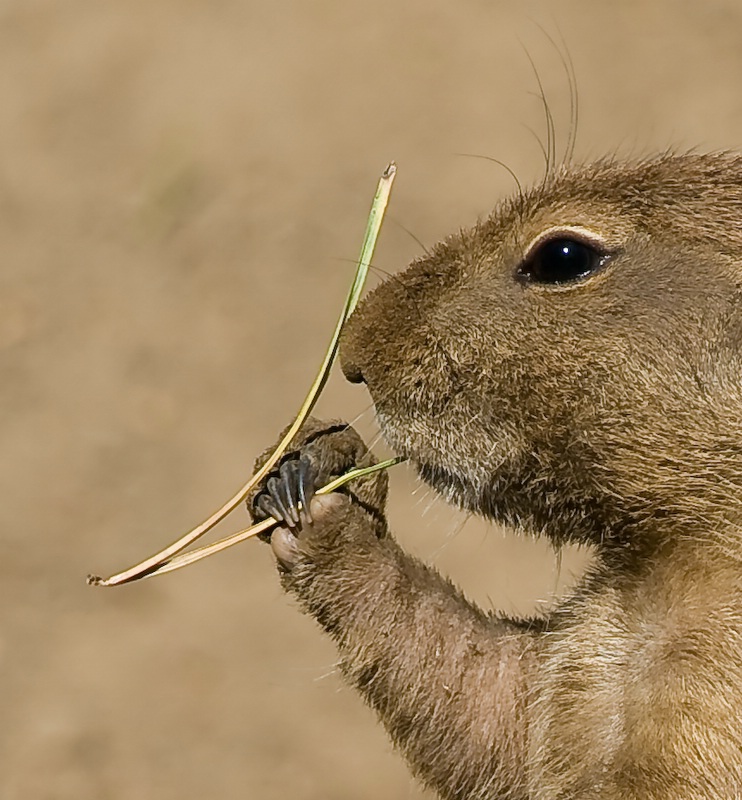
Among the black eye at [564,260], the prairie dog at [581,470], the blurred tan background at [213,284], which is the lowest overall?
the prairie dog at [581,470]

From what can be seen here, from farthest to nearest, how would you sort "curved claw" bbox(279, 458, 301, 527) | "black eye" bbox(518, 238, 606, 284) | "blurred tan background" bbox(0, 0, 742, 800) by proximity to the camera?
1. "blurred tan background" bbox(0, 0, 742, 800)
2. "curved claw" bbox(279, 458, 301, 527)
3. "black eye" bbox(518, 238, 606, 284)

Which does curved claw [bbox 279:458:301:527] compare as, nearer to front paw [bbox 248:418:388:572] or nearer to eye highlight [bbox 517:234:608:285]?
front paw [bbox 248:418:388:572]

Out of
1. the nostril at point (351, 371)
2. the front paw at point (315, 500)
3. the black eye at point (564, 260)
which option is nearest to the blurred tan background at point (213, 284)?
the front paw at point (315, 500)

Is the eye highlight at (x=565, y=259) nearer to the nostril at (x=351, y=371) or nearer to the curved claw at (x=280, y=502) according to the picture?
the nostril at (x=351, y=371)

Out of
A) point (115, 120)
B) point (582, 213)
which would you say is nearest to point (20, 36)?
point (115, 120)

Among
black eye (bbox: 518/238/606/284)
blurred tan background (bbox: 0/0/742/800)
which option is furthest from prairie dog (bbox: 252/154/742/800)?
blurred tan background (bbox: 0/0/742/800)

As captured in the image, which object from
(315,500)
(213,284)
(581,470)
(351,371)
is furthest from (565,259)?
(213,284)

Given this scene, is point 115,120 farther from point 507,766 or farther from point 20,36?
point 507,766

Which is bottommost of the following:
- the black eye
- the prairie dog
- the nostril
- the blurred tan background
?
the prairie dog
